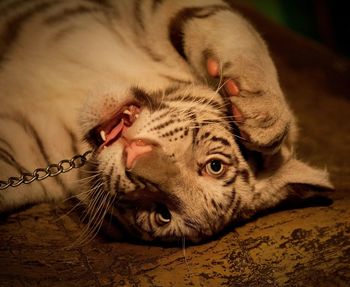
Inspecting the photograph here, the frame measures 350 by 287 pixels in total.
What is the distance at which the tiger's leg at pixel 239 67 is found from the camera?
1.80 m

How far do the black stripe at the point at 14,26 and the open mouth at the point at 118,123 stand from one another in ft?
2.95

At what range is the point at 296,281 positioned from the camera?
63.2 inches

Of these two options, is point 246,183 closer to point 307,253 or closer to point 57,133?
point 307,253

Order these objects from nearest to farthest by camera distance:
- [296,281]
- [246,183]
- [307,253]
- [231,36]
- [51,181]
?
1. [296,281]
2. [307,253]
3. [246,183]
4. [231,36]
5. [51,181]

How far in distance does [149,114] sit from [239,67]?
45 centimetres

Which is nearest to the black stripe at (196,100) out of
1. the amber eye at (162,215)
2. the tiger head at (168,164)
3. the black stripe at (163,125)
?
the tiger head at (168,164)

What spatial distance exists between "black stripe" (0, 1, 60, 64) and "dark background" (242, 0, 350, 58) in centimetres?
342

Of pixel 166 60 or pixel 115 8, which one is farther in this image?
pixel 115 8

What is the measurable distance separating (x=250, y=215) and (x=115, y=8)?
4.18 ft

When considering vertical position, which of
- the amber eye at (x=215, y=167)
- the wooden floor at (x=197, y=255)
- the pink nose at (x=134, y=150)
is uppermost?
the pink nose at (x=134, y=150)

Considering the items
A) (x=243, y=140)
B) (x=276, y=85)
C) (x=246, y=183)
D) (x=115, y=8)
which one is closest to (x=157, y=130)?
(x=243, y=140)

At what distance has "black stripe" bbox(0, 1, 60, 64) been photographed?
2.38m

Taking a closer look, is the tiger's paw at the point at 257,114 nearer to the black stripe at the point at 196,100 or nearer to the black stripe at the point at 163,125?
the black stripe at the point at 196,100

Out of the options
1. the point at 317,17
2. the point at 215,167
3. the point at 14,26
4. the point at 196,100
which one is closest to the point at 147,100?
the point at 196,100
